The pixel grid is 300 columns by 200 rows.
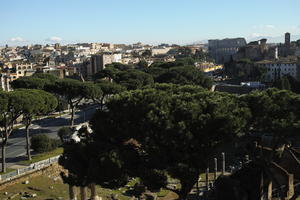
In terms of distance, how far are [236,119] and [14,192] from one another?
1291 centimetres

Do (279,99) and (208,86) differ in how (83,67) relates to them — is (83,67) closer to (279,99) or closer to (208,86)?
(208,86)

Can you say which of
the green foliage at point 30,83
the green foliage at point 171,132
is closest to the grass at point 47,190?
the green foliage at point 171,132

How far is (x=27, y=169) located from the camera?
22625mm

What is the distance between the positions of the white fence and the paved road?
283cm

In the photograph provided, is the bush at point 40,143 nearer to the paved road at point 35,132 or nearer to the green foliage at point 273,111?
the paved road at point 35,132

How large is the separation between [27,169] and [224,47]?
542ft

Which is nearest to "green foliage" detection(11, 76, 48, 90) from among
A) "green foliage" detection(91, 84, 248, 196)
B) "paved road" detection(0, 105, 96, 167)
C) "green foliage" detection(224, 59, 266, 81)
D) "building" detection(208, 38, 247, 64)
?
A: "paved road" detection(0, 105, 96, 167)

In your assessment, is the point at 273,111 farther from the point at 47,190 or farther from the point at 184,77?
the point at 184,77

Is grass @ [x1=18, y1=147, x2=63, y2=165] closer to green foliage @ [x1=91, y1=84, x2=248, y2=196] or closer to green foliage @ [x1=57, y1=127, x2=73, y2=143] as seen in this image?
green foliage @ [x1=57, y1=127, x2=73, y2=143]

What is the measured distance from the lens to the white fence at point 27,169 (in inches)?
844

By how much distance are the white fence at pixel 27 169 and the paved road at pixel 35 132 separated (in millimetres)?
2826

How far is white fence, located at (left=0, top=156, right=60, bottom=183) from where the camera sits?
2144cm

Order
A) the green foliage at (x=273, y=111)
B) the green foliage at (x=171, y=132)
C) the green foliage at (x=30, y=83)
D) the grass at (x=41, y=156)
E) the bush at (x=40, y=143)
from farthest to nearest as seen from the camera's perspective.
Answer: the green foliage at (x=30, y=83) → the bush at (x=40, y=143) → the grass at (x=41, y=156) → the green foliage at (x=273, y=111) → the green foliage at (x=171, y=132)

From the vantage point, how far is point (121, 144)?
14648 mm
